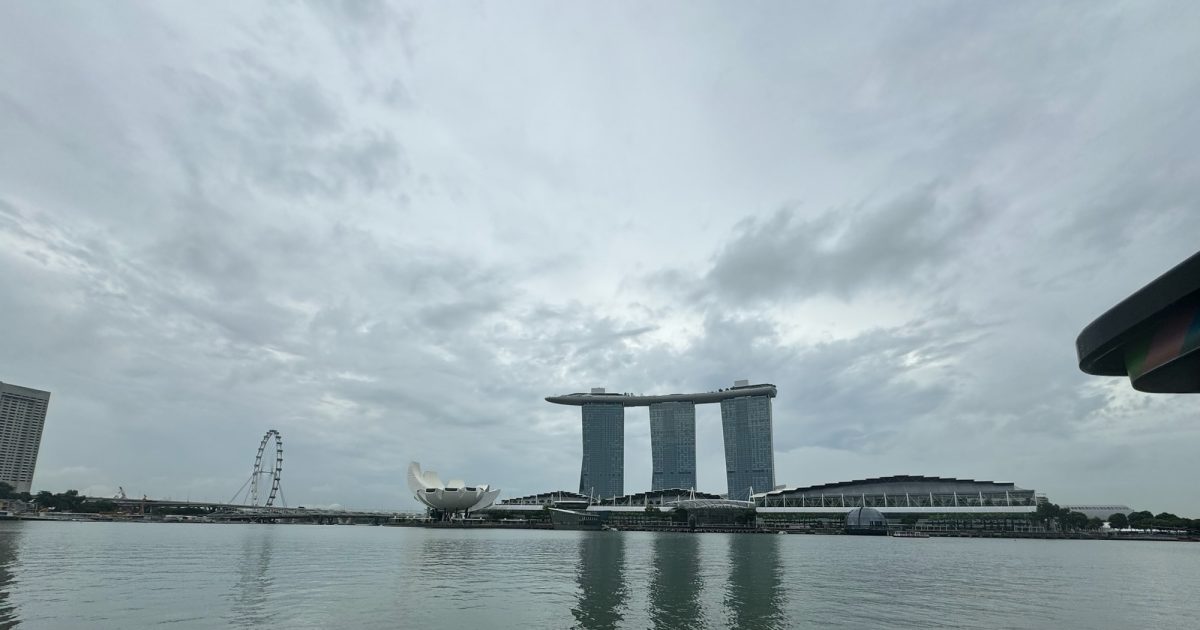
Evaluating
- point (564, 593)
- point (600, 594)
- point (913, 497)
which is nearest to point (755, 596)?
point (600, 594)

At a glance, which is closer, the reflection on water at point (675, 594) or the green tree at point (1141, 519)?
the reflection on water at point (675, 594)

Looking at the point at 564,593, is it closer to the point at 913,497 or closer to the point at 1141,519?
the point at 1141,519

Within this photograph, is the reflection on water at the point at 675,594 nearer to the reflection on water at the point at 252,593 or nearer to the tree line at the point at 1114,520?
the reflection on water at the point at 252,593

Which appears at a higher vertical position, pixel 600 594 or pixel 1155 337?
pixel 1155 337

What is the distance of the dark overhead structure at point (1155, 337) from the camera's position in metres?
13.5

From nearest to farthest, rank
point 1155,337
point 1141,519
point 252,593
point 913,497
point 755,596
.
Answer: point 1155,337 < point 252,593 < point 755,596 < point 1141,519 < point 913,497

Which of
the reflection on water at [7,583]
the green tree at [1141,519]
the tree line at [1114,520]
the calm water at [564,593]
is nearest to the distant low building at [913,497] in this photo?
the tree line at [1114,520]

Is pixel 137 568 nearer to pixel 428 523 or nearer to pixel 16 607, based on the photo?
pixel 16 607

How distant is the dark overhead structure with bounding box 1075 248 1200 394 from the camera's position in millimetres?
13547

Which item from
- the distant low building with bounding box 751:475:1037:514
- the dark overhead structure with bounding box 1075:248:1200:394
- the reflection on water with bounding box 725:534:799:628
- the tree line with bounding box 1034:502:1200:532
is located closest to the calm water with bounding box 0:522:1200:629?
the reflection on water with bounding box 725:534:799:628

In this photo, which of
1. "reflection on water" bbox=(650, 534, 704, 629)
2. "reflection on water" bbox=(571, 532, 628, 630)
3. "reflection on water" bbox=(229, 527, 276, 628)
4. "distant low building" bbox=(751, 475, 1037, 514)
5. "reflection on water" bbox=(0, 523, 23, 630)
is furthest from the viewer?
"distant low building" bbox=(751, 475, 1037, 514)

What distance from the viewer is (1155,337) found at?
15.1 m

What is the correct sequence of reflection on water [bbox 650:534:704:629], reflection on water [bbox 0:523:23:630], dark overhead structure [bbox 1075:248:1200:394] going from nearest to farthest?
dark overhead structure [bbox 1075:248:1200:394] → reflection on water [bbox 0:523:23:630] → reflection on water [bbox 650:534:704:629]

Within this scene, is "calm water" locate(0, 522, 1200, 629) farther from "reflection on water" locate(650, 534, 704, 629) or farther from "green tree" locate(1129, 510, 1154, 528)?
"green tree" locate(1129, 510, 1154, 528)
